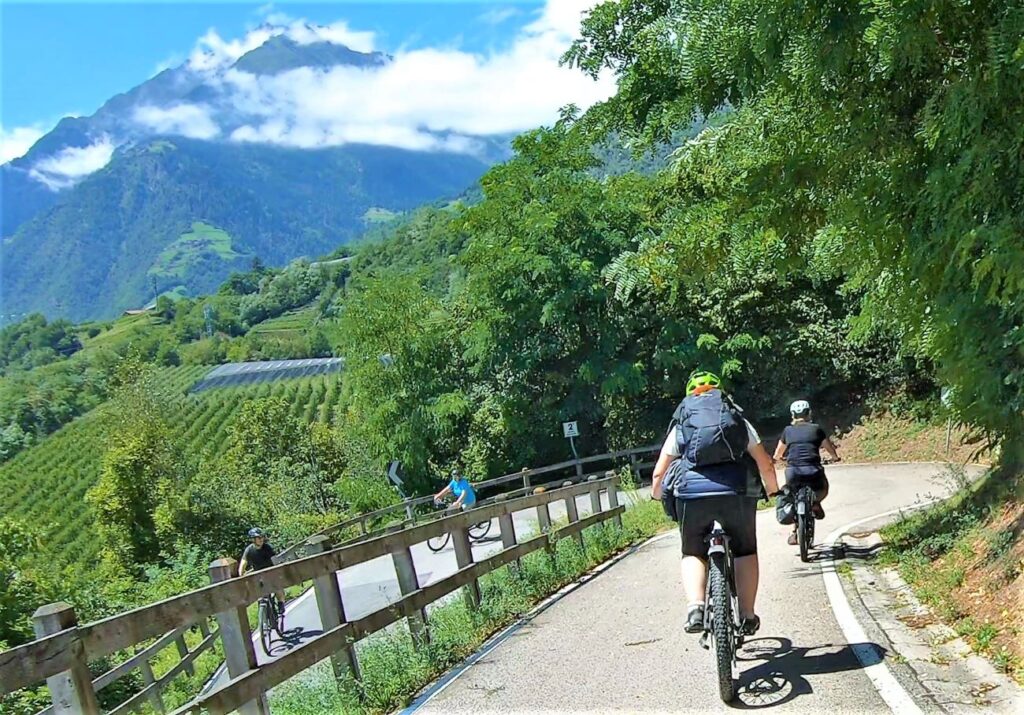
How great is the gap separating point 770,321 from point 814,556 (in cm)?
2218

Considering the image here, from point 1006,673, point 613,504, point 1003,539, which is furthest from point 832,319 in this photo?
point 1006,673

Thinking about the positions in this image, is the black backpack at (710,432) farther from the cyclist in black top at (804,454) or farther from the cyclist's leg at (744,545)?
the cyclist in black top at (804,454)

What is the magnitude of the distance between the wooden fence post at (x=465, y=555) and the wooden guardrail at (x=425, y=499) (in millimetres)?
11742

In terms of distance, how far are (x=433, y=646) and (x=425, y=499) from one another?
19200mm

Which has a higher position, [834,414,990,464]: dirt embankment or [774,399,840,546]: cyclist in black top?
[774,399,840,546]: cyclist in black top

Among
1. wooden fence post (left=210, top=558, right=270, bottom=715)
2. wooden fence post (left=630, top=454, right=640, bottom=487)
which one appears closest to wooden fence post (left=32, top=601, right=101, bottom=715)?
wooden fence post (left=210, top=558, right=270, bottom=715)

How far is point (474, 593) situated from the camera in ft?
27.0

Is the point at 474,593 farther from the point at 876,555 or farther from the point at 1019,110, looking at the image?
the point at 1019,110

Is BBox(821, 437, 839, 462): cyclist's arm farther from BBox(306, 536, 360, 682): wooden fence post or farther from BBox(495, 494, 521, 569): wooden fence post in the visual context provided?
BBox(306, 536, 360, 682): wooden fence post

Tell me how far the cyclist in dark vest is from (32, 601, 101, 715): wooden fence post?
10.6 feet

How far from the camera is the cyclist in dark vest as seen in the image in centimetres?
543

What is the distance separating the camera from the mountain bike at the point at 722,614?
5.11m

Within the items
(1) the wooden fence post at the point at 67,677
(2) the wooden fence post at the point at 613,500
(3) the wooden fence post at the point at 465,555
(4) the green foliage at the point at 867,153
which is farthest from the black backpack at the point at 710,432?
(2) the wooden fence post at the point at 613,500

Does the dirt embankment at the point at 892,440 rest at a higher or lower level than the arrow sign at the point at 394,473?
lower
